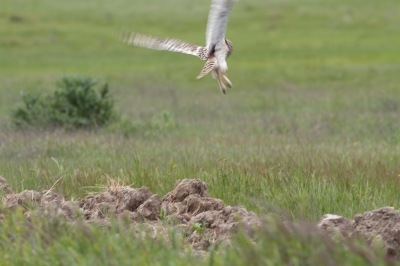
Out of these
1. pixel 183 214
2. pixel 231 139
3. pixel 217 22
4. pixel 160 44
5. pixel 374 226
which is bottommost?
pixel 231 139

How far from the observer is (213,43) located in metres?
6.24

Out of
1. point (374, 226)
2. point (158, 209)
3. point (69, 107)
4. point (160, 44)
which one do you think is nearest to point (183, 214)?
point (158, 209)

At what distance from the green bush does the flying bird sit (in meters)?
6.06

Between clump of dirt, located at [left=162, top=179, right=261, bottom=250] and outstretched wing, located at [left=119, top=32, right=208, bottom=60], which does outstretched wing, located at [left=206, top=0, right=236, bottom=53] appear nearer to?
outstretched wing, located at [left=119, top=32, right=208, bottom=60]

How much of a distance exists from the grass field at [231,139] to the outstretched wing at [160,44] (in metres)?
0.18

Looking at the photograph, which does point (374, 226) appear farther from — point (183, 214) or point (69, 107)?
point (69, 107)

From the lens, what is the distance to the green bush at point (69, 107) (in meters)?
12.5

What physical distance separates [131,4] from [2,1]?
10308 mm

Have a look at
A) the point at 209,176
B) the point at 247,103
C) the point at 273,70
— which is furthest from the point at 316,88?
the point at 209,176

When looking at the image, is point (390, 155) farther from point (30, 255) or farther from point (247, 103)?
point (247, 103)

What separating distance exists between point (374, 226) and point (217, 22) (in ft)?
7.17

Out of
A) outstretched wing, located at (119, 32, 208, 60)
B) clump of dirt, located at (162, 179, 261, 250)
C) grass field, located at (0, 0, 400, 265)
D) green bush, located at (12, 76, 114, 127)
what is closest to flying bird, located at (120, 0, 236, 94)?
outstretched wing, located at (119, 32, 208, 60)

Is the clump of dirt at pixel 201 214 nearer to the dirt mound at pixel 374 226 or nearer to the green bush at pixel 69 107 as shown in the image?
the dirt mound at pixel 374 226

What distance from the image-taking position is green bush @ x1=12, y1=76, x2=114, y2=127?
40.9ft
